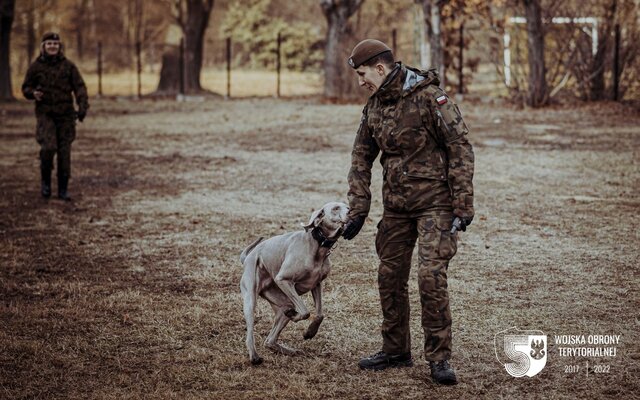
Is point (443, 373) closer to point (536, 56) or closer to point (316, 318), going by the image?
point (316, 318)

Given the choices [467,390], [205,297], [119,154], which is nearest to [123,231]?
[205,297]

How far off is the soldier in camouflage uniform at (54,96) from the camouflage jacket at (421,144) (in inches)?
299

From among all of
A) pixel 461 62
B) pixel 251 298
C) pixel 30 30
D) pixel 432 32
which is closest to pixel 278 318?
pixel 251 298

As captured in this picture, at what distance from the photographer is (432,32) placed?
26328 mm

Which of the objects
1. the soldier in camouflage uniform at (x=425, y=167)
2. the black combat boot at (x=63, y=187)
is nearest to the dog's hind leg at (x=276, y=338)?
the soldier in camouflage uniform at (x=425, y=167)

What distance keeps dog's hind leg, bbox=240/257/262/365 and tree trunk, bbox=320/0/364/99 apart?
2359 centimetres

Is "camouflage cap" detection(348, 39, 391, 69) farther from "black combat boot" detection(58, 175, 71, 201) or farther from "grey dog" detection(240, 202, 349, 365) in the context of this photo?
"black combat boot" detection(58, 175, 71, 201)

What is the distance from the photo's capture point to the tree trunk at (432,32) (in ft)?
85.2

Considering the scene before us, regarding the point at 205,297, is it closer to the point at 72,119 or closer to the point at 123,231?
the point at 123,231

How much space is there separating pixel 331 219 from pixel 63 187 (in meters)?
8.09

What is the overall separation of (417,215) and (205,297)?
274cm

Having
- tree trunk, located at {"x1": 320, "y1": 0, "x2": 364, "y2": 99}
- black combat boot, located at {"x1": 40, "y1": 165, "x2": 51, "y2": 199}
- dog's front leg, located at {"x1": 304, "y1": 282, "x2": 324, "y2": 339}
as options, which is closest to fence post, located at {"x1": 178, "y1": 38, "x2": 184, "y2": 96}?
tree trunk, located at {"x1": 320, "y1": 0, "x2": 364, "y2": 99}

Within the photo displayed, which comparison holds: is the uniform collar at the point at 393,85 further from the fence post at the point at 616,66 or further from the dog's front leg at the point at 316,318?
the fence post at the point at 616,66

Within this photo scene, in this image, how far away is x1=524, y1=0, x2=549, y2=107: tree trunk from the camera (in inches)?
960
